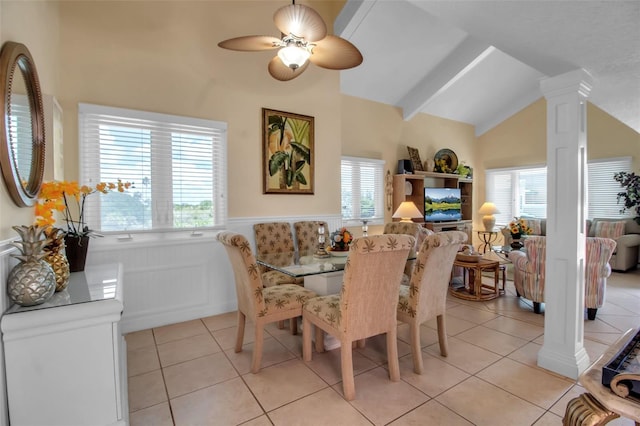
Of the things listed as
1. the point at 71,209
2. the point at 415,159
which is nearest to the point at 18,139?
the point at 71,209

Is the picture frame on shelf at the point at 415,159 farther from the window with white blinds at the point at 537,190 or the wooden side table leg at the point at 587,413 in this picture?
the wooden side table leg at the point at 587,413

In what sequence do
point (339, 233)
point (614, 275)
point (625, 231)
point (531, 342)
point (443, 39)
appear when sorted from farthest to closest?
point (625, 231) → point (614, 275) → point (443, 39) → point (339, 233) → point (531, 342)

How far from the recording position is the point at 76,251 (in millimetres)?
2180

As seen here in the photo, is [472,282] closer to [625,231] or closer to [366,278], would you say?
[366,278]

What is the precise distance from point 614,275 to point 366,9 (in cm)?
586

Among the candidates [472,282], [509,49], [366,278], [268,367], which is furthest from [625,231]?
[268,367]

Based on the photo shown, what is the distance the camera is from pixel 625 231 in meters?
5.60

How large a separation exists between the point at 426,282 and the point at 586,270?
2166mm

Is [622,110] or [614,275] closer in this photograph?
[622,110]

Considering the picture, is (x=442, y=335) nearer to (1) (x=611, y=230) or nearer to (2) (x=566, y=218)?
(2) (x=566, y=218)

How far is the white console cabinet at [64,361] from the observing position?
1.30 metres

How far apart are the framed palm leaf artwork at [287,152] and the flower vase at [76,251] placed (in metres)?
2.00

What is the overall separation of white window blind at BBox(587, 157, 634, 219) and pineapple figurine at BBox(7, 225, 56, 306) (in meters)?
8.31

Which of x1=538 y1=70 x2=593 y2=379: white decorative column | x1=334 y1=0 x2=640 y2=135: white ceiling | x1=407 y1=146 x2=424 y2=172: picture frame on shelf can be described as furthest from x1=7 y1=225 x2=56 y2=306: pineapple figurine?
x1=407 y1=146 x2=424 y2=172: picture frame on shelf
